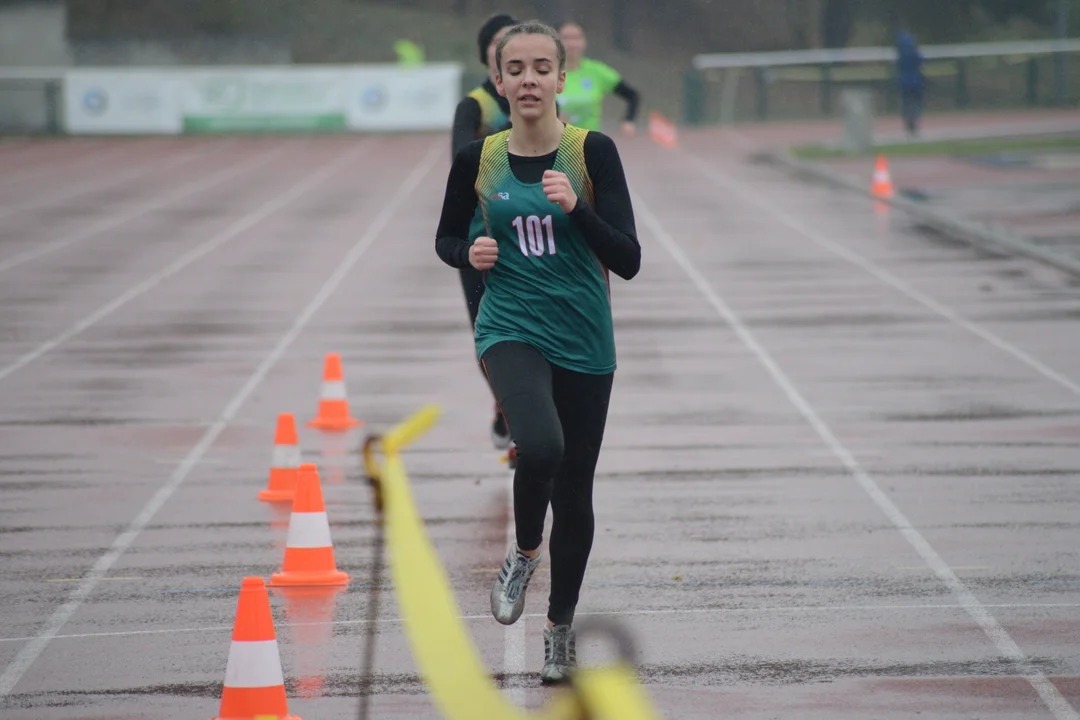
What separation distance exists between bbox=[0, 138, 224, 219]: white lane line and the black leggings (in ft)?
76.1

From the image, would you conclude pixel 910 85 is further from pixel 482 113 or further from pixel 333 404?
pixel 482 113

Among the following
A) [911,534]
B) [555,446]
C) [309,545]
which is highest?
[555,446]

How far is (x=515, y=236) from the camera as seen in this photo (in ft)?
18.4

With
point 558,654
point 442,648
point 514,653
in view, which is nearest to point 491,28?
point 514,653

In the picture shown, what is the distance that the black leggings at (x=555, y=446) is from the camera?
5.43 m

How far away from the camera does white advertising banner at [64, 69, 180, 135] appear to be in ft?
147

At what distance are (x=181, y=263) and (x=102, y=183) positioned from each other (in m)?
12.6

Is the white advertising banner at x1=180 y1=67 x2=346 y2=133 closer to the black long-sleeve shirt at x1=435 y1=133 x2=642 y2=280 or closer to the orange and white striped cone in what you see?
the orange and white striped cone

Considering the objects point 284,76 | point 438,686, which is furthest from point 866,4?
point 438,686

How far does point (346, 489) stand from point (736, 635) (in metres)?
3.56

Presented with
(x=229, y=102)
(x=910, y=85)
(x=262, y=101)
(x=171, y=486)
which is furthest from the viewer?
(x=229, y=102)

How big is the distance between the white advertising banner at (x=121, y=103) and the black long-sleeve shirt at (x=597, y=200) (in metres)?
40.3

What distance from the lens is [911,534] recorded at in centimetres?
821

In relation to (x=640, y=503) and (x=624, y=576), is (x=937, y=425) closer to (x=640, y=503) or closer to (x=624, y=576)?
(x=640, y=503)
